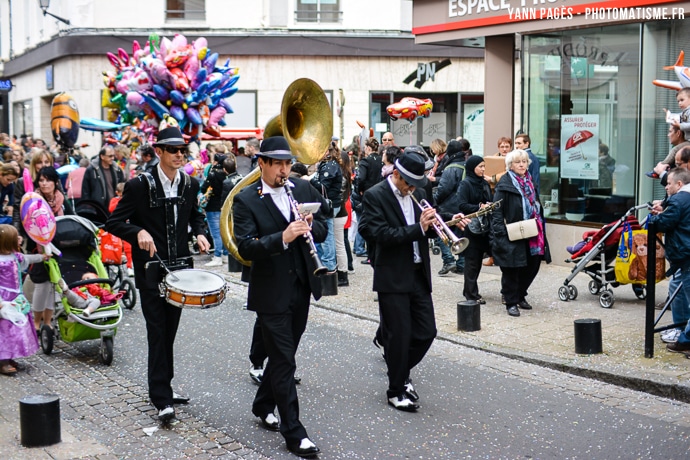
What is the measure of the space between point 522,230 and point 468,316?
4.27 feet

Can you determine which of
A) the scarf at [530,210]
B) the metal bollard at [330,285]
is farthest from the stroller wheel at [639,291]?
the metal bollard at [330,285]

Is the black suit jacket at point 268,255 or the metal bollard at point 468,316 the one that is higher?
the black suit jacket at point 268,255

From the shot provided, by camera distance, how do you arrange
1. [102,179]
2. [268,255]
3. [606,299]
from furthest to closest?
[102,179] < [606,299] < [268,255]

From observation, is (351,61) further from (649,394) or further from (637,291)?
(649,394)

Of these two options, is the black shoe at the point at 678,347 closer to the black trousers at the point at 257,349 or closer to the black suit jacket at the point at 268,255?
the black trousers at the point at 257,349

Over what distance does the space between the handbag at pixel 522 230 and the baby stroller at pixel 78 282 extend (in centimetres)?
435

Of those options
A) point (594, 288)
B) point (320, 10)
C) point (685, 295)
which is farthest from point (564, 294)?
point (320, 10)

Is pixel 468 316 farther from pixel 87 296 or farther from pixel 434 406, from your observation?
pixel 87 296

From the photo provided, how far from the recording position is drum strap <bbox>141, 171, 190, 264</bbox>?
6.83 meters

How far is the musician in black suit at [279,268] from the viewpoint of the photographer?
6.06m

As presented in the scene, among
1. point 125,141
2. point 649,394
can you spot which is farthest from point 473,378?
point 125,141

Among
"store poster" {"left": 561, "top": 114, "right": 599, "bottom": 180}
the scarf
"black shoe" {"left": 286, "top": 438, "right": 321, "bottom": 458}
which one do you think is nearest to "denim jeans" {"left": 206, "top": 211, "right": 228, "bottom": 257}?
"store poster" {"left": 561, "top": 114, "right": 599, "bottom": 180}

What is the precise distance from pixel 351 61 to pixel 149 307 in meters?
21.9

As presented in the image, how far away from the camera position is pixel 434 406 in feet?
23.8
